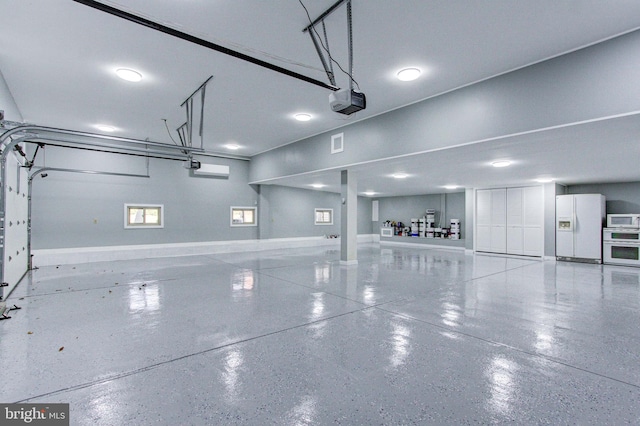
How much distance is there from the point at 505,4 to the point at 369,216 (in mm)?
13063

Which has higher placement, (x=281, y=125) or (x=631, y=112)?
(x=281, y=125)

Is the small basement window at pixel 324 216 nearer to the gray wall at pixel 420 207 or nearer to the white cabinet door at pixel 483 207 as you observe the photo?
the gray wall at pixel 420 207

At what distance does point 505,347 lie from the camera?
8.87 feet

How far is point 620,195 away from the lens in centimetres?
887

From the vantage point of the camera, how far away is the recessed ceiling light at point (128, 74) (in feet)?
13.8

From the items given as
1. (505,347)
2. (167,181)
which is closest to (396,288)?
(505,347)

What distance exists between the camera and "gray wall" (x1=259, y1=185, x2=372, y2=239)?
11006 millimetres

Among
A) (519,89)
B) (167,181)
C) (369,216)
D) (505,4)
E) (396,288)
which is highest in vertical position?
(505,4)

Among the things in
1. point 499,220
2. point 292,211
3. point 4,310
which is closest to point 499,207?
point 499,220

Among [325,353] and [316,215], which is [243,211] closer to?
[316,215]

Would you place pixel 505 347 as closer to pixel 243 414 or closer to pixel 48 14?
pixel 243 414

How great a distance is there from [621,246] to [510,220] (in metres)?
2.75

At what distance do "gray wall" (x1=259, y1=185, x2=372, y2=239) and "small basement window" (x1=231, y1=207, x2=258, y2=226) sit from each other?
0.84 feet

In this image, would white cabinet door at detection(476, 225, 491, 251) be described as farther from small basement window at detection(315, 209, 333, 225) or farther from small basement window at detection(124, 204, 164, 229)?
small basement window at detection(124, 204, 164, 229)
